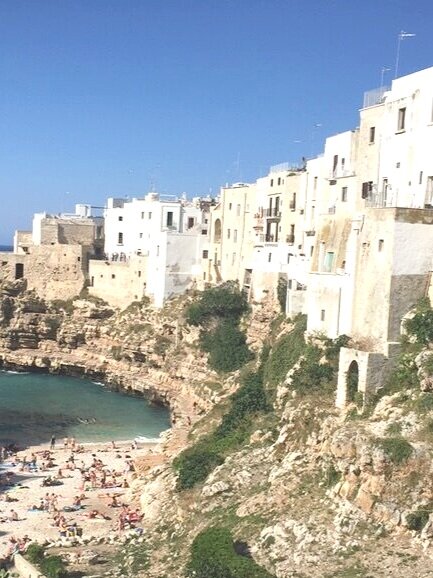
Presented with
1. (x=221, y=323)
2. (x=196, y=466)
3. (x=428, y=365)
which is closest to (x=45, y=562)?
(x=196, y=466)

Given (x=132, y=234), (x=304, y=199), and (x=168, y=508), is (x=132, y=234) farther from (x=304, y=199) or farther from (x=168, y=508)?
(x=168, y=508)

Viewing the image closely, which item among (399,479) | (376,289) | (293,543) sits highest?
(376,289)

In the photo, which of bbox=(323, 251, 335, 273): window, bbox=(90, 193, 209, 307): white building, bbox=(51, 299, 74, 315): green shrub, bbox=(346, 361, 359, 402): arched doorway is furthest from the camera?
bbox=(51, 299, 74, 315): green shrub

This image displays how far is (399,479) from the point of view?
23031mm

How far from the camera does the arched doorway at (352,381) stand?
92.9 feet

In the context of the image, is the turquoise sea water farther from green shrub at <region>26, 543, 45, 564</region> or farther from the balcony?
green shrub at <region>26, 543, 45, 564</region>

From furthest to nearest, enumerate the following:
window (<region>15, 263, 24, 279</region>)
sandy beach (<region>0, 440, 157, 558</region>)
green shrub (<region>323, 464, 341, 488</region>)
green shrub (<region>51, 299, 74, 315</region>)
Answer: window (<region>15, 263, 24, 279</region>)
green shrub (<region>51, 299, 74, 315</region>)
sandy beach (<region>0, 440, 157, 558</region>)
green shrub (<region>323, 464, 341, 488</region>)

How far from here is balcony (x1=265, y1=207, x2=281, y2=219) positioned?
5141 cm

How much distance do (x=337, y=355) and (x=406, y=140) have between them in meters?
9.02

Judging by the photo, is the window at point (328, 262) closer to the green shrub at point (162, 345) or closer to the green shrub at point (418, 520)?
the green shrub at point (418, 520)

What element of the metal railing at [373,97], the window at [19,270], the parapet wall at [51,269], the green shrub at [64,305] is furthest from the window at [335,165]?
the window at [19,270]

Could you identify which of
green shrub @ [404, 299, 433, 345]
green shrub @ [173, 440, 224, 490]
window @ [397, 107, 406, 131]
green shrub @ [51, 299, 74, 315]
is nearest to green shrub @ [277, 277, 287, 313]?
green shrub @ [173, 440, 224, 490]

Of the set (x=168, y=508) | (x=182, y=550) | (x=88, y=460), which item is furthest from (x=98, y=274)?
(x=182, y=550)

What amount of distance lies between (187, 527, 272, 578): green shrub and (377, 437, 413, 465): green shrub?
480cm
